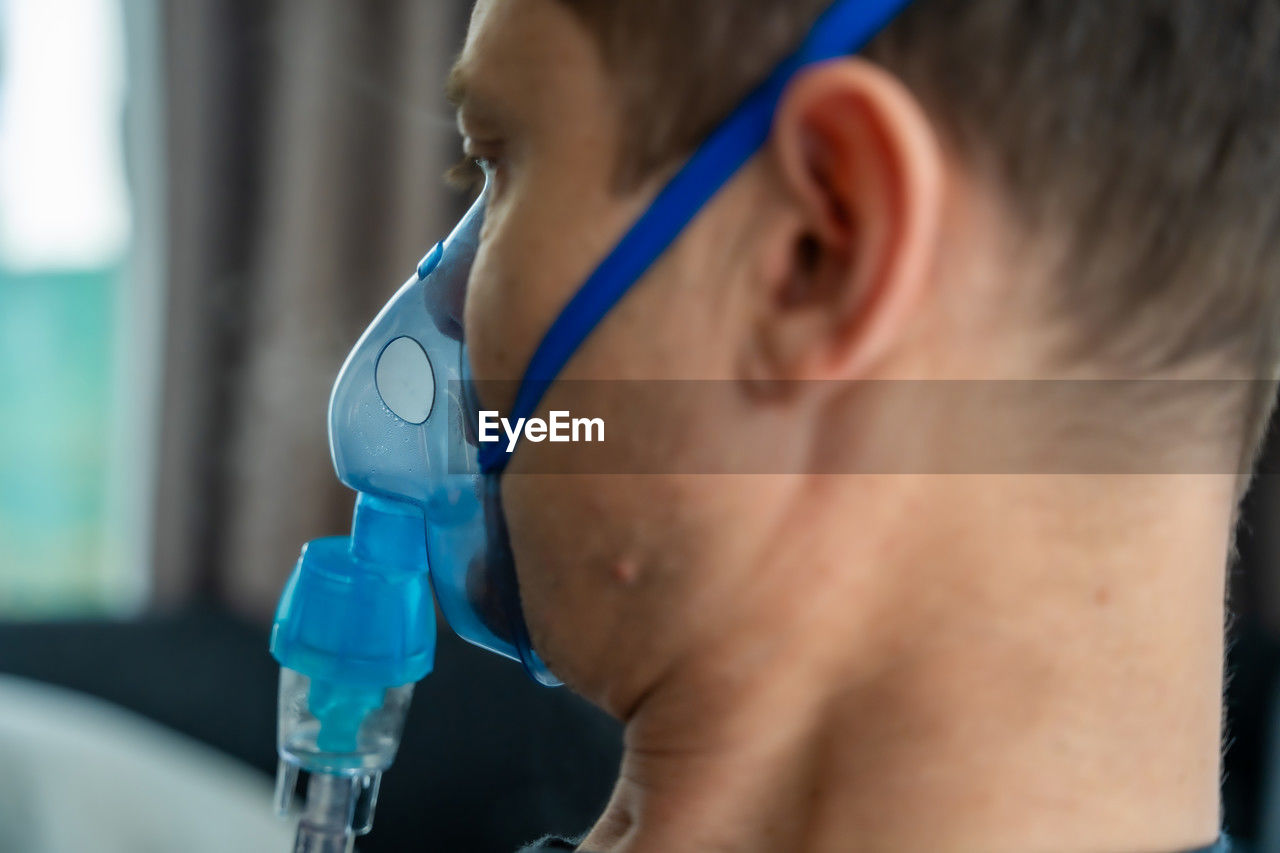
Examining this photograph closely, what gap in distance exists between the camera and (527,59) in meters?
0.58

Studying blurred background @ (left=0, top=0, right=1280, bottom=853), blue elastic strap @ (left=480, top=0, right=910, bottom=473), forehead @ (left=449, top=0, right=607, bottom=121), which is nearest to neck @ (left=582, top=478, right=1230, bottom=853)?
blue elastic strap @ (left=480, top=0, right=910, bottom=473)

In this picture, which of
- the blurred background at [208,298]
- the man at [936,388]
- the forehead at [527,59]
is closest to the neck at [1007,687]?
the man at [936,388]

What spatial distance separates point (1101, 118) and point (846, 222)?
12 centimetres

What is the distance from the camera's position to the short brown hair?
0.48m

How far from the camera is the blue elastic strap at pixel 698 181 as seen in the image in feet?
1.61

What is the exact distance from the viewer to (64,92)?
2053 millimetres

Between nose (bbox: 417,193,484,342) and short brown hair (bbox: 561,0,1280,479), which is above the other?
short brown hair (bbox: 561,0,1280,479)

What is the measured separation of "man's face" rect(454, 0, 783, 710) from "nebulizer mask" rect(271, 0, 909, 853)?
7 centimetres

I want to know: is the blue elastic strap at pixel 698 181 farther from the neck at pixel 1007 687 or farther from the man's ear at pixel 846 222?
the neck at pixel 1007 687

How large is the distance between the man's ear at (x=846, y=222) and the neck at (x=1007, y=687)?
0.31ft

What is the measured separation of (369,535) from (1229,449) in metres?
0.53

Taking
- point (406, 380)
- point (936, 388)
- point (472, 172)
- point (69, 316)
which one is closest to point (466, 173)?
point (472, 172)

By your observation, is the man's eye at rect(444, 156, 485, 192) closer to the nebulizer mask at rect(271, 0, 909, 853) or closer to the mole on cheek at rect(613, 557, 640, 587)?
the nebulizer mask at rect(271, 0, 909, 853)

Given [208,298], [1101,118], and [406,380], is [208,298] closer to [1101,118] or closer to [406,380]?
[406,380]
